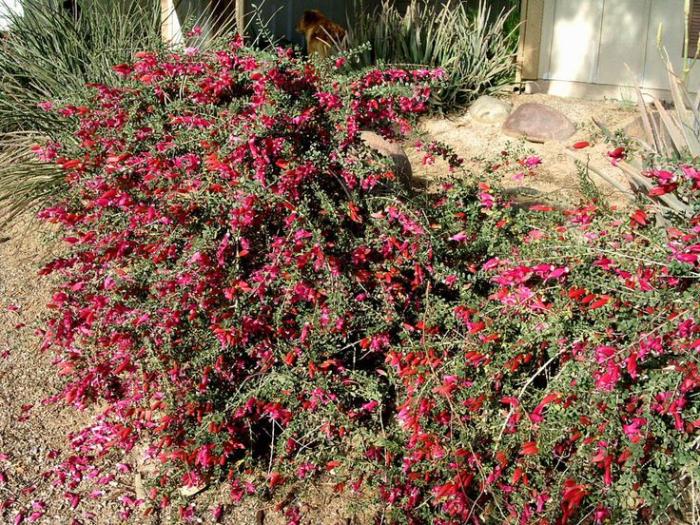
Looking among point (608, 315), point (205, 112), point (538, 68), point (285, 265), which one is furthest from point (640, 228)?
point (538, 68)

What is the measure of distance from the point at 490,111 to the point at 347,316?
4.97 meters

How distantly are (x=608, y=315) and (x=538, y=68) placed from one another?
20.3 ft

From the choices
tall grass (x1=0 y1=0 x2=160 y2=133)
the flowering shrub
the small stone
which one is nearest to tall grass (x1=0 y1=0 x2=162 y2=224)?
tall grass (x1=0 y1=0 x2=160 y2=133)

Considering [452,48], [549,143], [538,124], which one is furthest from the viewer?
[452,48]

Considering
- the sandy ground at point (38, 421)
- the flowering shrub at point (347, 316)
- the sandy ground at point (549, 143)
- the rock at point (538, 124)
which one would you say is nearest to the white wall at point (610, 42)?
the sandy ground at point (549, 143)

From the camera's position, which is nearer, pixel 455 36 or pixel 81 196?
pixel 81 196

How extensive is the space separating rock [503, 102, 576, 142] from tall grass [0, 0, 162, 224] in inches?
129

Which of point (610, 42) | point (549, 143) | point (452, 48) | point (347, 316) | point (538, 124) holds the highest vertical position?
point (347, 316)

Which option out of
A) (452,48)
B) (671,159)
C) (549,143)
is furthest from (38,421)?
(452,48)

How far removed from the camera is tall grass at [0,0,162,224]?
522 cm

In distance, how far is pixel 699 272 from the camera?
8.77ft

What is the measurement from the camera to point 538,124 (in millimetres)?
7328

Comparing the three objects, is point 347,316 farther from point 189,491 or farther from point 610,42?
point 610,42

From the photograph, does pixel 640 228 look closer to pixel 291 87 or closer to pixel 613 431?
pixel 613 431
